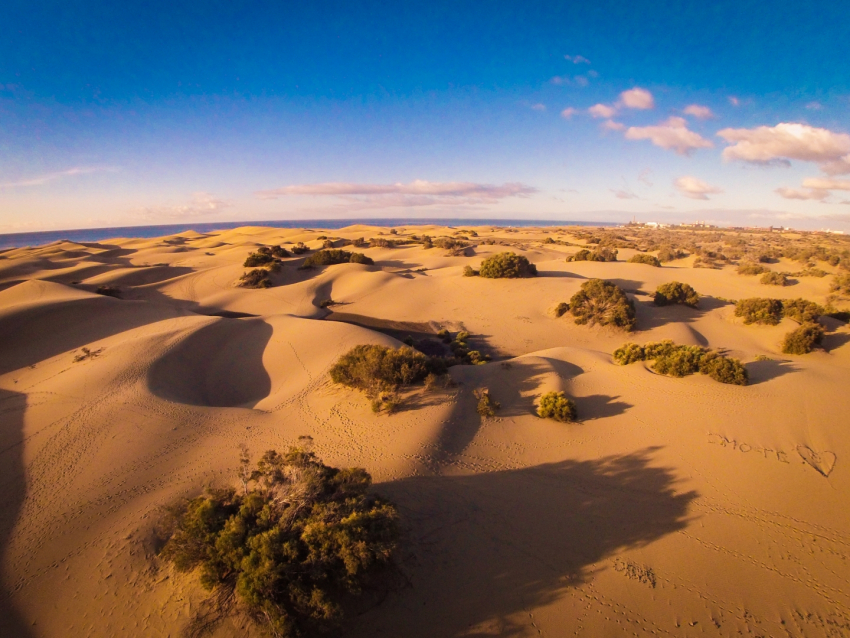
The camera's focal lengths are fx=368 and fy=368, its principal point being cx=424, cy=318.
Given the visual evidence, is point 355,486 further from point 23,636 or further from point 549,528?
point 23,636

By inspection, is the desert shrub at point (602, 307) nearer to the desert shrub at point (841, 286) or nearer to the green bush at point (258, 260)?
the desert shrub at point (841, 286)

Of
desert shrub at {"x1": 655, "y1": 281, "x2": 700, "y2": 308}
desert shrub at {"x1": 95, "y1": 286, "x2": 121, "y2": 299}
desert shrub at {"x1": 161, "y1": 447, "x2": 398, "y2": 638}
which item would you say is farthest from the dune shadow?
desert shrub at {"x1": 95, "y1": 286, "x2": 121, "y2": 299}

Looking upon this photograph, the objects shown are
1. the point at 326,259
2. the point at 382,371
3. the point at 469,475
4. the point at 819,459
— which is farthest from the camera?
the point at 326,259

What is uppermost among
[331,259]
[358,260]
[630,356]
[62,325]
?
[331,259]

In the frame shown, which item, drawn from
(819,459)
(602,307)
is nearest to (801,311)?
(602,307)

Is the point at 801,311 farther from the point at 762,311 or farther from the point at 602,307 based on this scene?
the point at 602,307

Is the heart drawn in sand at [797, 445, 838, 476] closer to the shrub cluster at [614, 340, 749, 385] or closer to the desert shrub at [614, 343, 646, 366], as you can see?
the shrub cluster at [614, 340, 749, 385]

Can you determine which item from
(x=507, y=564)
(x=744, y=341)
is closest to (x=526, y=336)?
(x=744, y=341)
